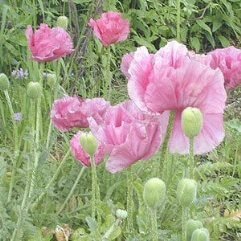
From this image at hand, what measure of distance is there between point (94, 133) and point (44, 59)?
0.60 meters

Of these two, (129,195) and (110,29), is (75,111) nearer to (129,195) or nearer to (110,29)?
(129,195)

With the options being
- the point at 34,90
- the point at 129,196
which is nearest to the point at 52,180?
the point at 34,90

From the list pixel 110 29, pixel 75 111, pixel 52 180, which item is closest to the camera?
pixel 75 111

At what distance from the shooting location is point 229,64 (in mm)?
1449

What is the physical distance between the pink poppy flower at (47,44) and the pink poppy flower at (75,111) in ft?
0.69

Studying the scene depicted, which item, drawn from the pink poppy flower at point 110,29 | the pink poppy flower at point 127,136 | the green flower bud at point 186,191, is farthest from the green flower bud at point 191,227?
the pink poppy flower at point 110,29

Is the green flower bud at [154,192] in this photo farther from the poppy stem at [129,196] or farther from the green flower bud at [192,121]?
the poppy stem at [129,196]

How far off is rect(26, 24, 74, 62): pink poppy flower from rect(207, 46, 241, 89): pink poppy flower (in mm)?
464

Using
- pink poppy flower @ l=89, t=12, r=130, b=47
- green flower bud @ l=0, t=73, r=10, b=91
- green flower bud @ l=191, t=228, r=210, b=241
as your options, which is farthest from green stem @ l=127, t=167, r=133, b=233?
pink poppy flower @ l=89, t=12, r=130, b=47

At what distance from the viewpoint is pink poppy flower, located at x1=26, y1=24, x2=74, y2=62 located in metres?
1.78

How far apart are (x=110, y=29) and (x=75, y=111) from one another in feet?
1.72

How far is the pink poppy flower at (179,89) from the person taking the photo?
1156 millimetres

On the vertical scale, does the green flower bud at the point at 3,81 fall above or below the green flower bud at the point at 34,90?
below

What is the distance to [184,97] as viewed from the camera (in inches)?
46.0
